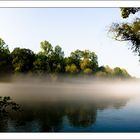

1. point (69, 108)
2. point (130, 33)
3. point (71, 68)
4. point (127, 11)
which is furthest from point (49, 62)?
point (127, 11)

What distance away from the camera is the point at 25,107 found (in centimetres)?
1191

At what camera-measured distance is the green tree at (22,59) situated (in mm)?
11719

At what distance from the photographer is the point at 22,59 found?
468 inches

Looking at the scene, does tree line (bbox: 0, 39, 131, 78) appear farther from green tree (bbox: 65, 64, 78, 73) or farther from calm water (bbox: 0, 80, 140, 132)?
calm water (bbox: 0, 80, 140, 132)

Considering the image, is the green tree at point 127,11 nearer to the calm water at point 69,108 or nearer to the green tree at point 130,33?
the green tree at point 130,33

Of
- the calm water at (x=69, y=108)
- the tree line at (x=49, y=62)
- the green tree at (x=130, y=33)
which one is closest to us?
the green tree at (x=130, y=33)

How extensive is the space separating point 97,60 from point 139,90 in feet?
5.33

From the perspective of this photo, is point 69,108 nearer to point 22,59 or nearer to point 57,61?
point 57,61

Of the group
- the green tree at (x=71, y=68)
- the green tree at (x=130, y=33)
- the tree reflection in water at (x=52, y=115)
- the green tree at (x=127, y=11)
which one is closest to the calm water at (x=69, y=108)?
the tree reflection in water at (x=52, y=115)

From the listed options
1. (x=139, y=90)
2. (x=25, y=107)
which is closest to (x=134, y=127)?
(x=139, y=90)

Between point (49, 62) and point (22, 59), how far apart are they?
2.78 feet

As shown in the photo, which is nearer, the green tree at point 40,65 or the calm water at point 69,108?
the calm water at point 69,108

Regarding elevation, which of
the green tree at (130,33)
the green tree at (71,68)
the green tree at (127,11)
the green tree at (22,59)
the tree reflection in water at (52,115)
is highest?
the green tree at (127,11)
